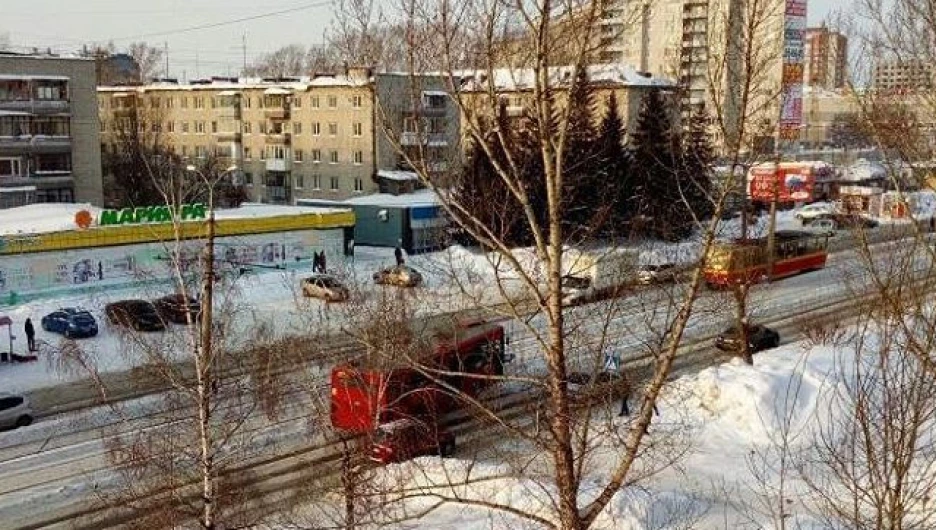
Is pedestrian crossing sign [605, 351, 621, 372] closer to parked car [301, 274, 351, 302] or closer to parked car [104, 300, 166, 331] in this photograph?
parked car [104, 300, 166, 331]

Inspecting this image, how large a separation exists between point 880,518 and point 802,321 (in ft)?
80.1

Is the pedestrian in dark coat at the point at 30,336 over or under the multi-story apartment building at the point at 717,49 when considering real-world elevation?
under

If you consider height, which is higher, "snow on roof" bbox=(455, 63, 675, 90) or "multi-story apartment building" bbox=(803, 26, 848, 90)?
"multi-story apartment building" bbox=(803, 26, 848, 90)

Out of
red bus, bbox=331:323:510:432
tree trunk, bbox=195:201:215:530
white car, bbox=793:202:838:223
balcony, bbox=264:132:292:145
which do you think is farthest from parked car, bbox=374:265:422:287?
white car, bbox=793:202:838:223

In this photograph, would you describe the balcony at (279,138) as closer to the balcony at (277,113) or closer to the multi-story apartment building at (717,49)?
the balcony at (277,113)

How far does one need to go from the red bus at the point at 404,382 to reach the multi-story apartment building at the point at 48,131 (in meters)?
32.0

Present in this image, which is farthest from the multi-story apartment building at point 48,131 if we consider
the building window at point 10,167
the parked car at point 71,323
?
the parked car at point 71,323

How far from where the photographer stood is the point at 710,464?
54.7 ft

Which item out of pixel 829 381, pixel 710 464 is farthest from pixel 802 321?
pixel 710 464

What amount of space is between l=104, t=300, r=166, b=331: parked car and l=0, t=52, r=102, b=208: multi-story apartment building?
1842 centimetres

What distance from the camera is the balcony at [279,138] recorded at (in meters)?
57.1

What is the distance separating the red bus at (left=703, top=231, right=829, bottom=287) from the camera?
2666cm

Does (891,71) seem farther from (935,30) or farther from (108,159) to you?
(108,159)

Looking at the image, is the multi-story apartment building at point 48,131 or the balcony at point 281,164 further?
the balcony at point 281,164
